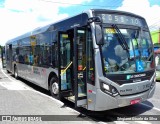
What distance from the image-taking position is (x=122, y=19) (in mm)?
6758

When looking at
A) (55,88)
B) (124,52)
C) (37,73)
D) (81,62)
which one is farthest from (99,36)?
(37,73)

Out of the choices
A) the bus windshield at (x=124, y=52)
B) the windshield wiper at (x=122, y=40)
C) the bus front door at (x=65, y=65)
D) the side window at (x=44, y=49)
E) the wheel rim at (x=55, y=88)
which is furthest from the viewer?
the side window at (x=44, y=49)

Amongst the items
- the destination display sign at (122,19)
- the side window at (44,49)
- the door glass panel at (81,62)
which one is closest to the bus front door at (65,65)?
the door glass panel at (81,62)

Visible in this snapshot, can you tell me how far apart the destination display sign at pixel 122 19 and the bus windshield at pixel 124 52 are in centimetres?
23

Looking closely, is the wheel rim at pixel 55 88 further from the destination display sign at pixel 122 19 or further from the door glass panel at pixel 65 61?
the destination display sign at pixel 122 19

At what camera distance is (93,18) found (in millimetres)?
6242

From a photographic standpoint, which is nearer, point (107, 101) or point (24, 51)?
point (107, 101)

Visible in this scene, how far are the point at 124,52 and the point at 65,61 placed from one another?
244 centimetres

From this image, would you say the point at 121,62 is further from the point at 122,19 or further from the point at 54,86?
the point at 54,86

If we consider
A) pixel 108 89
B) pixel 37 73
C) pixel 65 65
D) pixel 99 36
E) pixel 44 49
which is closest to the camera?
pixel 99 36

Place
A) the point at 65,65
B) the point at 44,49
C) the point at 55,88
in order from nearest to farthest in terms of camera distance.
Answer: the point at 65,65 → the point at 55,88 → the point at 44,49

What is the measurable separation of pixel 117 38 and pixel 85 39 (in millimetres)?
861

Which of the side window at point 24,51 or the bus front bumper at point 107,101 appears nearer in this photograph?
the bus front bumper at point 107,101

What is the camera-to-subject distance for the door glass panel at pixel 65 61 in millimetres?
8031
